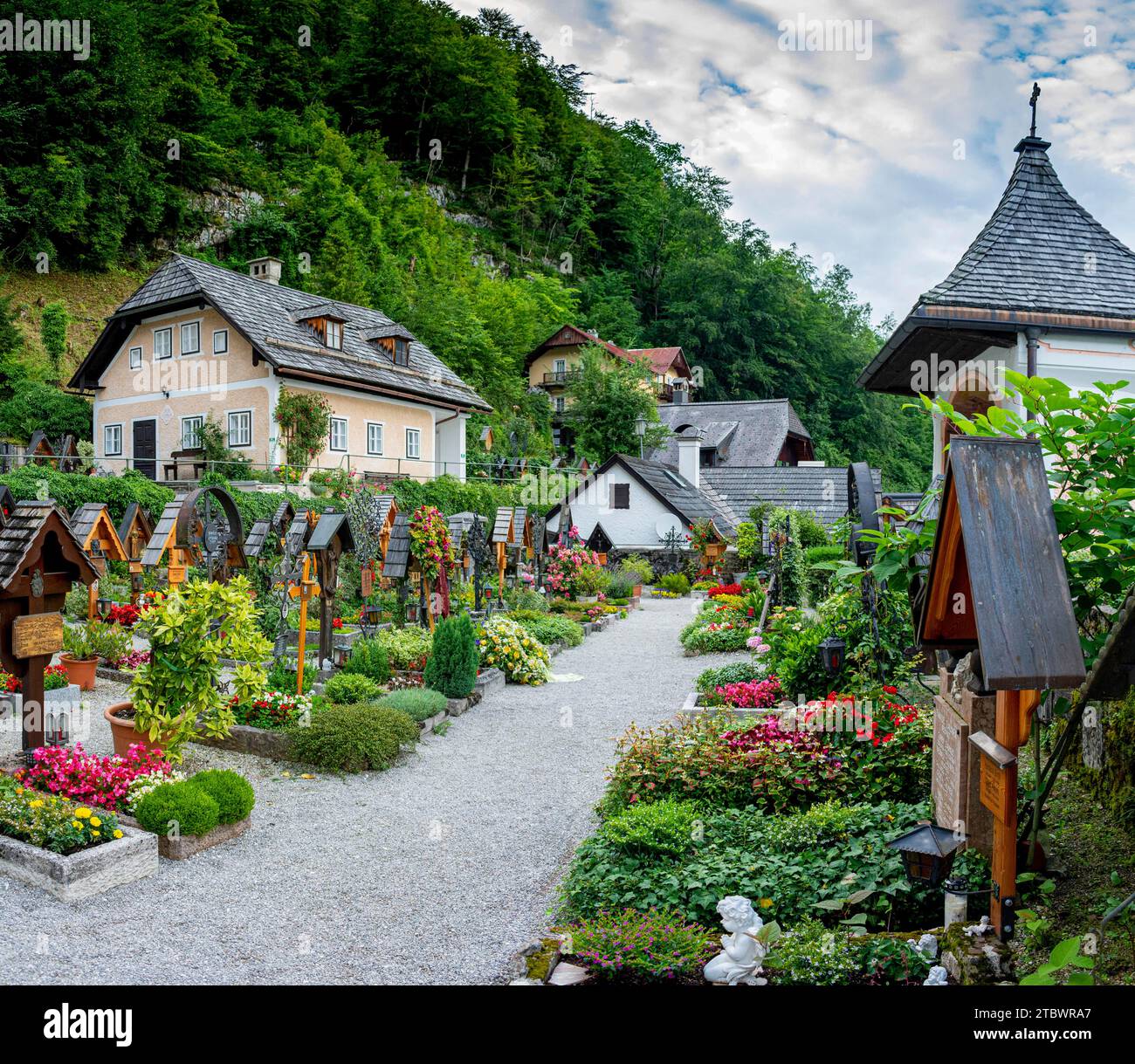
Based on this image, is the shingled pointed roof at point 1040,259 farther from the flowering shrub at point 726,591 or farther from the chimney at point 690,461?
the chimney at point 690,461

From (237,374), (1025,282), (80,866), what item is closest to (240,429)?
(237,374)

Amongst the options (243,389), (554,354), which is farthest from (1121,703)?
(554,354)

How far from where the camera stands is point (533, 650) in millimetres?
14836

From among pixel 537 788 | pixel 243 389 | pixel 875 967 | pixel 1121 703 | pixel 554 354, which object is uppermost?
pixel 554 354

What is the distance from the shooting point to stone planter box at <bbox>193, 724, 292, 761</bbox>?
923cm

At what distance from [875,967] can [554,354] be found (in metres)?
50.5

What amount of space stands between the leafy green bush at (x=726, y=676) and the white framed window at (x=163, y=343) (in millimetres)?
22333

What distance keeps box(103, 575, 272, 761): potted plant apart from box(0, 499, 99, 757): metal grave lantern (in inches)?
28.2

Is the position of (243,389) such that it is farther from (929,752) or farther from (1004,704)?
(1004,704)

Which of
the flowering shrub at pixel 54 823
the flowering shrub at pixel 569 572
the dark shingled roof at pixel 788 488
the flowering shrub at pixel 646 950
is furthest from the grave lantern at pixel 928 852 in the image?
the dark shingled roof at pixel 788 488

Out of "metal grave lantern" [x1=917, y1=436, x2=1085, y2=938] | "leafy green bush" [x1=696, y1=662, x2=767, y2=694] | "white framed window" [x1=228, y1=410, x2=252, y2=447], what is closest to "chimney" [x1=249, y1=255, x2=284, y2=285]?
"white framed window" [x1=228, y1=410, x2=252, y2=447]

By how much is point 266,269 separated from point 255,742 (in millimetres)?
30078

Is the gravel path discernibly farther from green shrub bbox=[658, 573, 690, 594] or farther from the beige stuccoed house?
green shrub bbox=[658, 573, 690, 594]

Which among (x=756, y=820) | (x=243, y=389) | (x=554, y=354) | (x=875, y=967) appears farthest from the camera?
(x=554, y=354)
